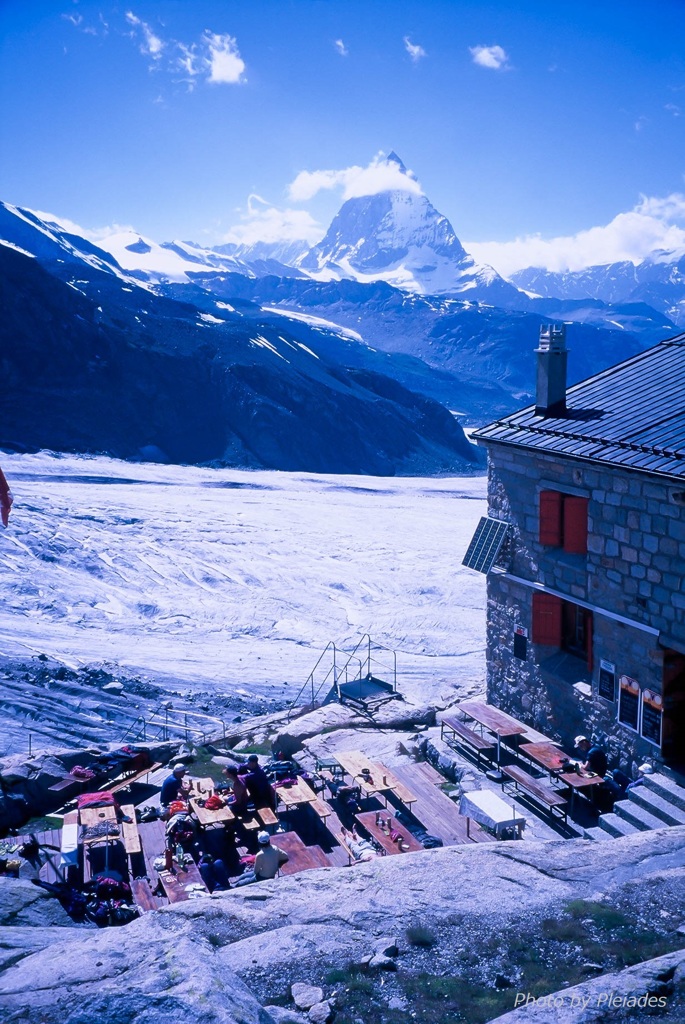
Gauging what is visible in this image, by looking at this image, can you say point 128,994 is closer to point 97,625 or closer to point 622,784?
point 622,784

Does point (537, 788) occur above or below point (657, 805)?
below

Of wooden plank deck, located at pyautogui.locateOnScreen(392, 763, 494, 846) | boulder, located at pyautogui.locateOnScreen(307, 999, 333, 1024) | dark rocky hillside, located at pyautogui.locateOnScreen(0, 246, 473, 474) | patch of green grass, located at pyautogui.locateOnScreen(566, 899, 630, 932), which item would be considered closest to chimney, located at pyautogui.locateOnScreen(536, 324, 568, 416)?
wooden plank deck, located at pyautogui.locateOnScreen(392, 763, 494, 846)

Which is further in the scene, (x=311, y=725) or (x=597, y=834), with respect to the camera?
(x=311, y=725)

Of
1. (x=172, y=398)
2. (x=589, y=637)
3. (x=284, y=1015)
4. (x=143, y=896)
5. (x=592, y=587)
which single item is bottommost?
(x=143, y=896)

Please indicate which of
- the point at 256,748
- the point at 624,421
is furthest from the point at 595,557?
the point at 256,748

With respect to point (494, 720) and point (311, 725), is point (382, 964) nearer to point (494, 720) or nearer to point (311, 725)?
point (494, 720)

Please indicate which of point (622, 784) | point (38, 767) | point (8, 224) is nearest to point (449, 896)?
point (622, 784)

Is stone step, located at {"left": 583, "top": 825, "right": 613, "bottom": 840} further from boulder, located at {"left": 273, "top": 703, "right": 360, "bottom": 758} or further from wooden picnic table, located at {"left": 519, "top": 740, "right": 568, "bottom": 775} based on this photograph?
boulder, located at {"left": 273, "top": 703, "right": 360, "bottom": 758}

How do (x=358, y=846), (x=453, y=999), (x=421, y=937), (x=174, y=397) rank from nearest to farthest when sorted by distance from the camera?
(x=453, y=999) → (x=421, y=937) → (x=358, y=846) → (x=174, y=397)
